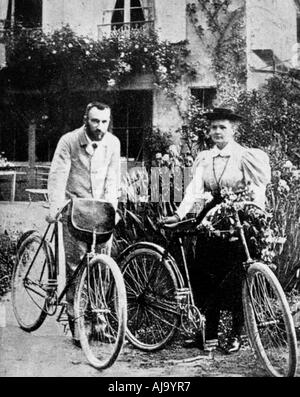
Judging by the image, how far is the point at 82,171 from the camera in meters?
3.09

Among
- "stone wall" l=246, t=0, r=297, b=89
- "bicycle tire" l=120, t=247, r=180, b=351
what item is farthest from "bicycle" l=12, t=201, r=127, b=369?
"stone wall" l=246, t=0, r=297, b=89

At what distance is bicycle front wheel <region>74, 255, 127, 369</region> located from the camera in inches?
107

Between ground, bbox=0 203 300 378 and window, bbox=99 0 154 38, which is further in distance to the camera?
window, bbox=99 0 154 38

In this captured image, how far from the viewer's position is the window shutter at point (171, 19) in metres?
3.22

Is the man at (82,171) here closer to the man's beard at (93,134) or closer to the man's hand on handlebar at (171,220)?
the man's beard at (93,134)

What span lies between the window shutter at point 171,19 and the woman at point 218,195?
0.58 metres

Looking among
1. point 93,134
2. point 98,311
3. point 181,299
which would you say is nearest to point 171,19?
point 93,134

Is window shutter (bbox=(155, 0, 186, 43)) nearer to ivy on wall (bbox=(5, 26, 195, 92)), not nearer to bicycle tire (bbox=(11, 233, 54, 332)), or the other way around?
ivy on wall (bbox=(5, 26, 195, 92))

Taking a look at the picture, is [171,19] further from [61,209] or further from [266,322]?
[266,322]

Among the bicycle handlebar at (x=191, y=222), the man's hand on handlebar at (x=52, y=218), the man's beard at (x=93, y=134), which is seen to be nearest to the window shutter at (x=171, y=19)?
the man's beard at (x=93, y=134)

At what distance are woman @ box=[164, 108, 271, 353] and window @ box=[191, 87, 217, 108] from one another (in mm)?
129

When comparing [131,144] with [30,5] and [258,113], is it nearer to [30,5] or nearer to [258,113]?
[258,113]

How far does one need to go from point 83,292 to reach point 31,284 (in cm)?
52
